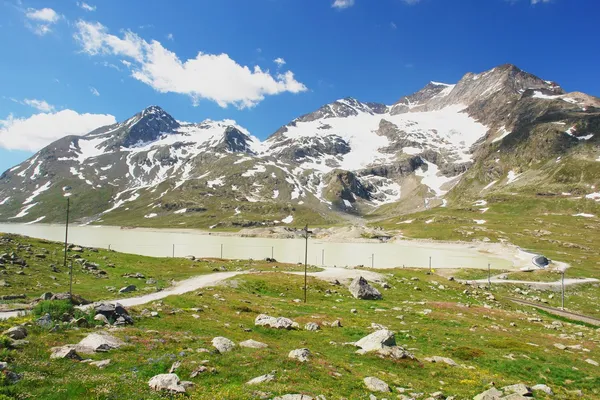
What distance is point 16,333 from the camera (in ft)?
54.3

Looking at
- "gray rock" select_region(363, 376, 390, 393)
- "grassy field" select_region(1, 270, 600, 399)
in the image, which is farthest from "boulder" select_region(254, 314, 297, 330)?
"gray rock" select_region(363, 376, 390, 393)

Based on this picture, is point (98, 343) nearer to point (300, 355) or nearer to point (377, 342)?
point (300, 355)

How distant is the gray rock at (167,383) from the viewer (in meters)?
13.2

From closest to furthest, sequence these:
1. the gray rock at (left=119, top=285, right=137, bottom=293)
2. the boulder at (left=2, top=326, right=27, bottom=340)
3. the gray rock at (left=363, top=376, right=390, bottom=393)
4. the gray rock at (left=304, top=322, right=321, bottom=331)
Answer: the gray rock at (left=363, top=376, right=390, bottom=393) → the boulder at (left=2, top=326, right=27, bottom=340) → the gray rock at (left=304, top=322, right=321, bottom=331) → the gray rock at (left=119, top=285, right=137, bottom=293)

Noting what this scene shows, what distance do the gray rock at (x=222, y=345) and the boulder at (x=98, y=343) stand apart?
4943mm

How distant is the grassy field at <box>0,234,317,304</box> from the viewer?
3772cm

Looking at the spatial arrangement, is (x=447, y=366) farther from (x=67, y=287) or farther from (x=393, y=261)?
(x=393, y=261)

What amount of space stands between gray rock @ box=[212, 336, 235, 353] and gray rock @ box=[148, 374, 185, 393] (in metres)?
5.60

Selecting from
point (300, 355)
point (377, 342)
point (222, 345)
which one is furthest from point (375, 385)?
point (222, 345)

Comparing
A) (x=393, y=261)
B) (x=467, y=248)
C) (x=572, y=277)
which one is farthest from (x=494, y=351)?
(x=467, y=248)

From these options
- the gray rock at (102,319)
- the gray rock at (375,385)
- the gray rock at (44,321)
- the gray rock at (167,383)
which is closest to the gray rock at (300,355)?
the gray rock at (375,385)

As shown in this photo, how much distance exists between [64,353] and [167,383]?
5698 mm

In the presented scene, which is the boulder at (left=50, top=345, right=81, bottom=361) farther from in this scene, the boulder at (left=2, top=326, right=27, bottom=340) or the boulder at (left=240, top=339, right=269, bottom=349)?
the boulder at (left=240, top=339, right=269, bottom=349)

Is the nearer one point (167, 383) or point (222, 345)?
point (167, 383)
